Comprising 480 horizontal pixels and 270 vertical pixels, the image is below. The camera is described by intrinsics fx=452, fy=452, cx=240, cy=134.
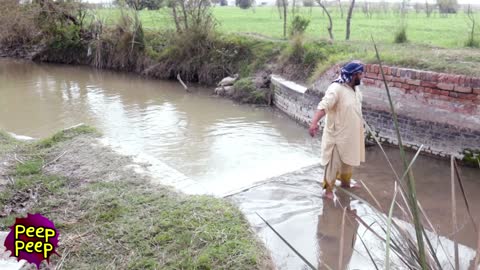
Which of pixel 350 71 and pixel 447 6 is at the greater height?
pixel 447 6

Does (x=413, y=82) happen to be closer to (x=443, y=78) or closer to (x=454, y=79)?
(x=443, y=78)

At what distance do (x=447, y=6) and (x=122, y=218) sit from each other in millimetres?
35171

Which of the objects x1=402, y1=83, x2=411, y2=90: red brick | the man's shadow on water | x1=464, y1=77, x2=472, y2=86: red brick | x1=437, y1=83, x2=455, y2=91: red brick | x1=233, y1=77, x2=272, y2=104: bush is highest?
x1=464, y1=77, x2=472, y2=86: red brick

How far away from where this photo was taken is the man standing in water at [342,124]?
15.6 ft

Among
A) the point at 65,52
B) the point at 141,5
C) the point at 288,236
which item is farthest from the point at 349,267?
the point at 65,52

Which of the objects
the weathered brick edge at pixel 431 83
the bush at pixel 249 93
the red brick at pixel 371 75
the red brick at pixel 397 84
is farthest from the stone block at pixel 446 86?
the bush at pixel 249 93

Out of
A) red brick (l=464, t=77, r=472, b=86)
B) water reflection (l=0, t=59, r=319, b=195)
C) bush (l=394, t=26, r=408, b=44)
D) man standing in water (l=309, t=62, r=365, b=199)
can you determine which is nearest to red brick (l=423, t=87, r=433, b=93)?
red brick (l=464, t=77, r=472, b=86)

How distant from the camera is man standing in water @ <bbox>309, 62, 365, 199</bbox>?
15.6 feet

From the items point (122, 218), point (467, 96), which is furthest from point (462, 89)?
point (122, 218)

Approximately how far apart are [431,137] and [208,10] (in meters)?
9.28

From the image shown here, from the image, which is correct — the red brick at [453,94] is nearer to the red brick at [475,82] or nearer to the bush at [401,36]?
the red brick at [475,82]

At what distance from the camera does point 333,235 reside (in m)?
4.30

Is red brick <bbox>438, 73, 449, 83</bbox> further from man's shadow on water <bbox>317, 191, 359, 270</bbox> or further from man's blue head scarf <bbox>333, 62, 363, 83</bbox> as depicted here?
man's shadow on water <bbox>317, 191, 359, 270</bbox>

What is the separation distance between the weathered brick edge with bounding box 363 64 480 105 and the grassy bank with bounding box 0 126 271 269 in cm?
381
